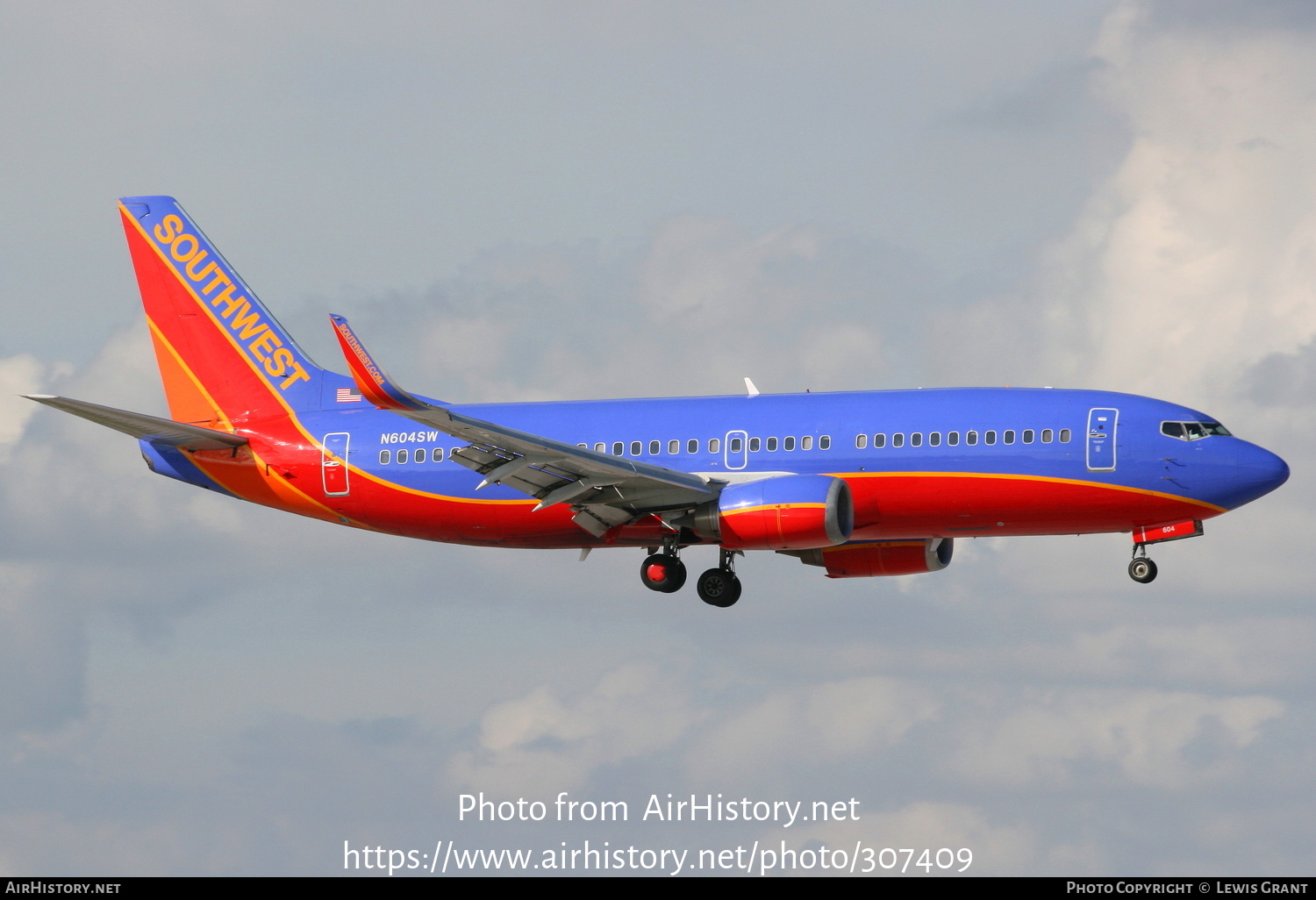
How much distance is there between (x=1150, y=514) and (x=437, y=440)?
22314 millimetres

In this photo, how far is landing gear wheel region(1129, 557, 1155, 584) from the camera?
52156 mm

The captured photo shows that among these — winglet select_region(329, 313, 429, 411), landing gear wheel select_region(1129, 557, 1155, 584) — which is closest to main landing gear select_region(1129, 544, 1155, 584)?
landing gear wheel select_region(1129, 557, 1155, 584)

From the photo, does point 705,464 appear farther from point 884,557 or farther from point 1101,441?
point 1101,441

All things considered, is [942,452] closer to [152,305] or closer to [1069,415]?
[1069,415]

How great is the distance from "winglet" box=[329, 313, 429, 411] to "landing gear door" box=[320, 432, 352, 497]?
12.5 meters

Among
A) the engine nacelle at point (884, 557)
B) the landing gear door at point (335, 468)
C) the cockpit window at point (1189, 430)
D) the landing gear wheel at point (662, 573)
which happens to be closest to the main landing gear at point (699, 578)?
the landing gear wheel at point (662, 573)

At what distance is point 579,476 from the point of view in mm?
52312

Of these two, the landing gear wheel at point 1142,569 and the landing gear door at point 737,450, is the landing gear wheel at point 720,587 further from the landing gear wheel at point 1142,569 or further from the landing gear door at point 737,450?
the landing gear wheel at point 1142,569

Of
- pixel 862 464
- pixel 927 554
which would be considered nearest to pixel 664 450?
pixel 862 464

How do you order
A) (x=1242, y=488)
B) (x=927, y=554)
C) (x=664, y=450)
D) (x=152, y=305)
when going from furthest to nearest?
1. (x=152, y=305)
2. (x=927, y=554)
3. (x=664, y=450)
4. (x=1242, y=488)

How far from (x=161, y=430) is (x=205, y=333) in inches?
222

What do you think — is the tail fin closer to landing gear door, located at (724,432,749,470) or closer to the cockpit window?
landing gear door, located at (724,432,749,470)

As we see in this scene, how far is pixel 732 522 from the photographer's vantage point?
168 ft

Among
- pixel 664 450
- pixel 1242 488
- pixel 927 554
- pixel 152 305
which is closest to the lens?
pixel 1242 488
